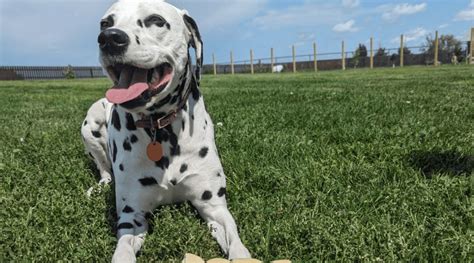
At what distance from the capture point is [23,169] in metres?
4.54

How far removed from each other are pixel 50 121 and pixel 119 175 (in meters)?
4.92

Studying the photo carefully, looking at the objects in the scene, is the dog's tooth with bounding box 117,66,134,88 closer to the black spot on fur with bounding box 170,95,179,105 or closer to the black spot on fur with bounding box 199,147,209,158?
the black spot on fur with bounding box 170,95,179,105

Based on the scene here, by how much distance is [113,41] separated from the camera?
2627 millimetres

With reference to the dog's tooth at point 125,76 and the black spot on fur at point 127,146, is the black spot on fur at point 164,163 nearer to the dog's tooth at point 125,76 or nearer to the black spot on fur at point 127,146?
the black spot on fur at point 127,146

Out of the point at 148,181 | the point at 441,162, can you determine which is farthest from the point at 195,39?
the point at 441,162

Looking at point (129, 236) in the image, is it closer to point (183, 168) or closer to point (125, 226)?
point (125, 226)

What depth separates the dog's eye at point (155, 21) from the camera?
290cm

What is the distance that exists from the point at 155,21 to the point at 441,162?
2990mm

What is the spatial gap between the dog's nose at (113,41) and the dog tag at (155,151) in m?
0.74

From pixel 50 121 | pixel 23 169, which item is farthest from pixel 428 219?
pixel 50 121

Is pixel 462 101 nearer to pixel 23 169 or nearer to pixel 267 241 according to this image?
pixel 267 241

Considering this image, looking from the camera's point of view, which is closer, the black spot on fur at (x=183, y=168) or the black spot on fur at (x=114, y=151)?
the black spot on fur at (x=183, y=168)

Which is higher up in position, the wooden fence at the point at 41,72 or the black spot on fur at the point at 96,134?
the wooden fence at the point at 41,72

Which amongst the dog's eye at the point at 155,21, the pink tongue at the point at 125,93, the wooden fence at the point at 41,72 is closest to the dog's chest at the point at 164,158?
the pink tongue at the point at 125,93
